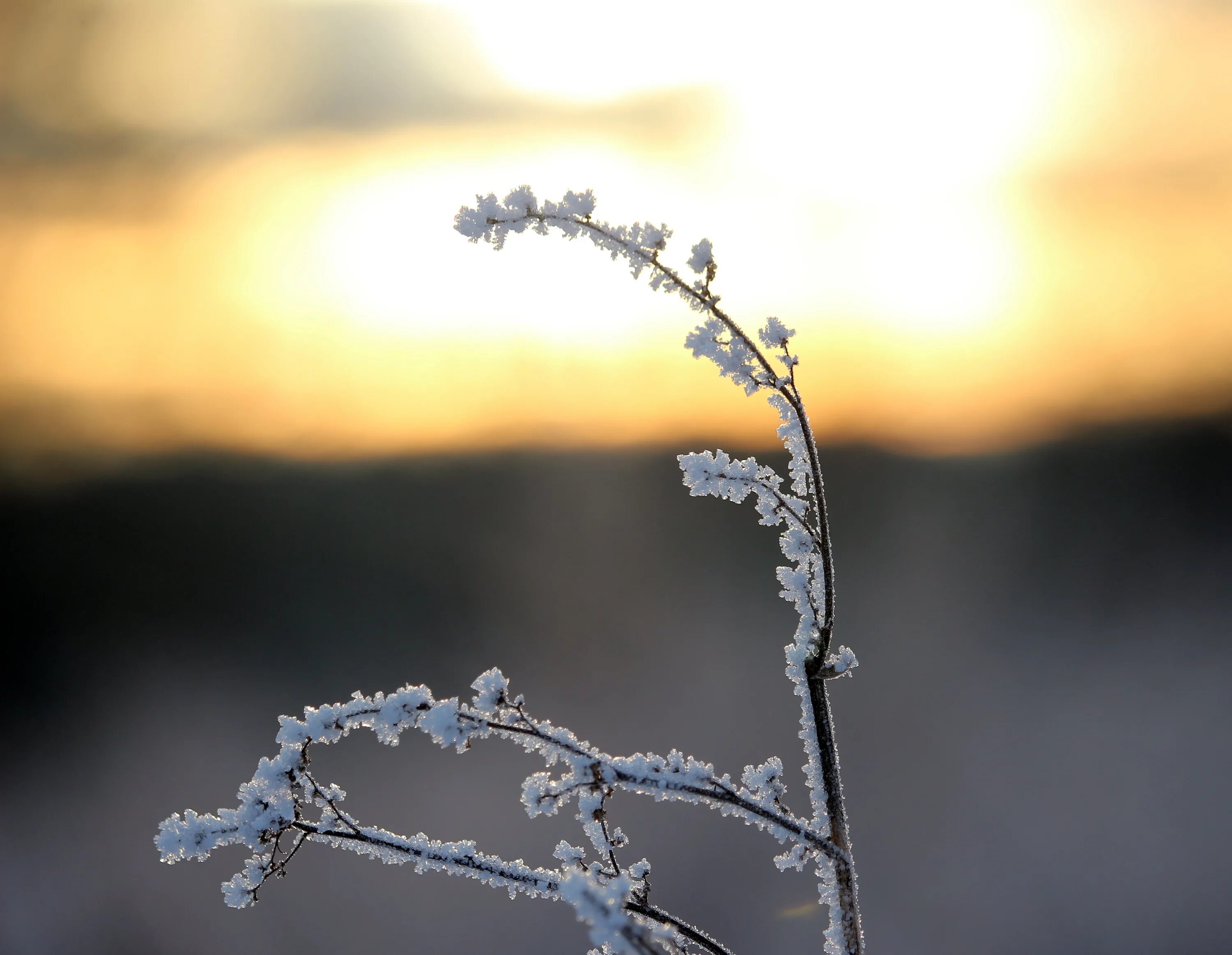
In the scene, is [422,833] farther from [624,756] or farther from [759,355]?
[759,355]

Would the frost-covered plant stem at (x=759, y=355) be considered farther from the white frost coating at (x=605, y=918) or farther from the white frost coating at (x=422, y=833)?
the white frost coating at (x=605, y=918)

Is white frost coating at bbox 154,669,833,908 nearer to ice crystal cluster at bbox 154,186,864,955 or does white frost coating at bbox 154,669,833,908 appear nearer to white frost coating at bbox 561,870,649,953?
ice crystal cluster at bbox 154,186,864,955

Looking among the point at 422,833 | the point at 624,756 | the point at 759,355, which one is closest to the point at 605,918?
the point at 624,756

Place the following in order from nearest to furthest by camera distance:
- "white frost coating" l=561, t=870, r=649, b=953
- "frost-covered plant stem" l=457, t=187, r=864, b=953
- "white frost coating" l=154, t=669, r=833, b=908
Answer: "white frost coating" l=561, t=870, r=649, b=953
"white frost coating" l=154, t=669, r=833, b=908
"frost-covered plant stem" l=457, t=187, r=864, b=953

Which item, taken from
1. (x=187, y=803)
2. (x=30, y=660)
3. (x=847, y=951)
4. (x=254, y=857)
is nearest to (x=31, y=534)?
(x=30, y=660)

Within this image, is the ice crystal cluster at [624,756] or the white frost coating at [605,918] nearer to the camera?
the white frost coating at [605,918]

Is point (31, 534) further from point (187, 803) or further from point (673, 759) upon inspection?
point (673, 759)

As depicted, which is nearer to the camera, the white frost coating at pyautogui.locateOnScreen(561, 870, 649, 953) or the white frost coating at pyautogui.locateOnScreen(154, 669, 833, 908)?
the white frost coating at pyautogui.locateOnScreen(561, 870, 649, 953)

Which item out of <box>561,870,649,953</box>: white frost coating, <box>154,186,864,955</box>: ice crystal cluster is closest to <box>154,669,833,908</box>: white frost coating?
<box>154,186,864,955</box>: ice crystal cluster

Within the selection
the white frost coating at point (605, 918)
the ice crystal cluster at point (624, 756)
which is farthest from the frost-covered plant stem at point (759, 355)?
the white frost coating at point (605, 918)


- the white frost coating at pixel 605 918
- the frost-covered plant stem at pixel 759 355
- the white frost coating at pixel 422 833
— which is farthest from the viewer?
the frost-covered plant stem at pixel 759 355
